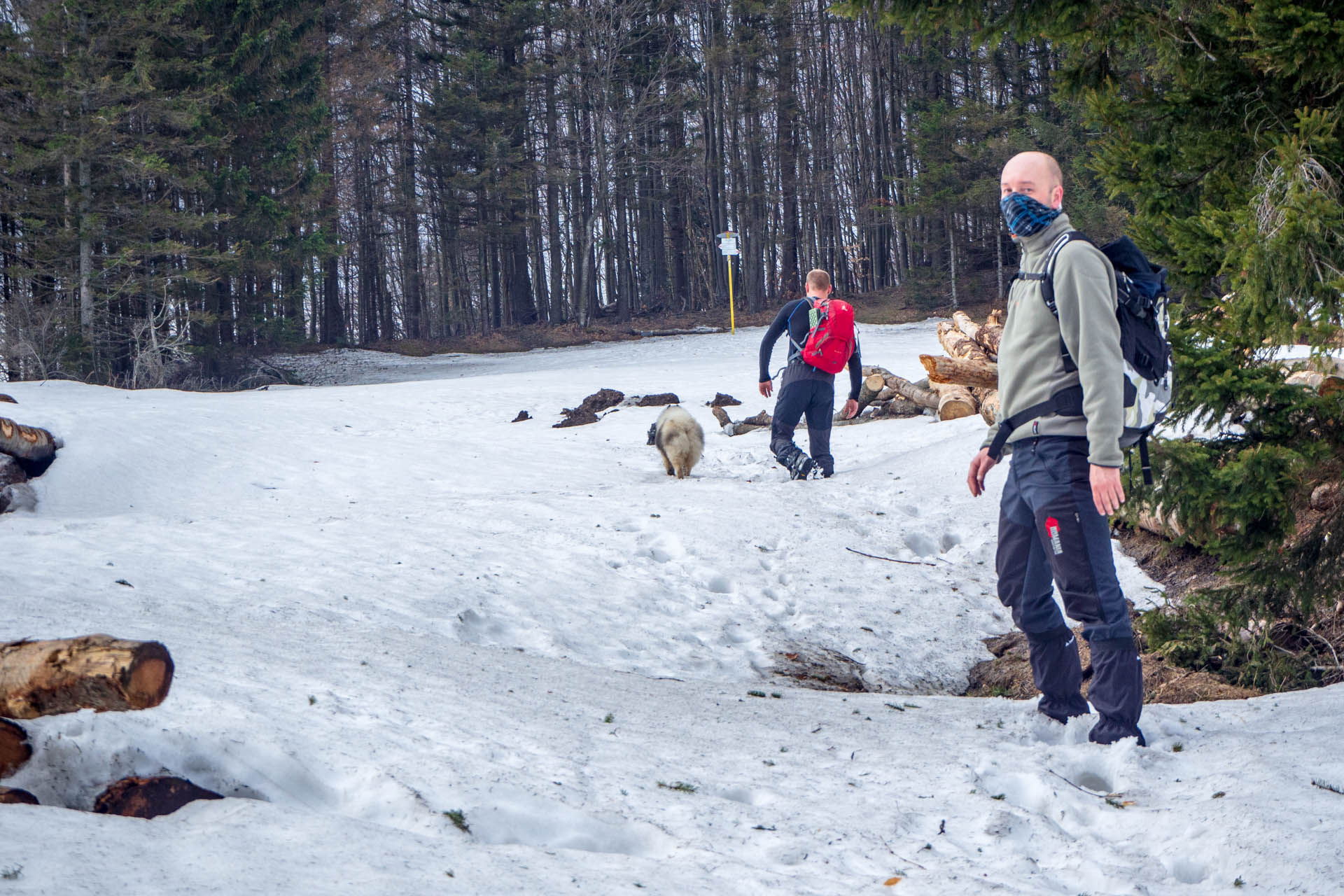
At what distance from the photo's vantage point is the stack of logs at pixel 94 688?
2.44 m

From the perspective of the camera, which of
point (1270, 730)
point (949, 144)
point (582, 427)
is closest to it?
point (1270, 730)

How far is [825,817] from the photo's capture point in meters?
3.03

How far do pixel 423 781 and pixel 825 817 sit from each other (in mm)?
1273

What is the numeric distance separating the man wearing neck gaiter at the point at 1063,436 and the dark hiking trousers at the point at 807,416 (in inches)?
Answer: 216

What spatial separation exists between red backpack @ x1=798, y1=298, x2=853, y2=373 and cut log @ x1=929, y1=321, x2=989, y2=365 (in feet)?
12.8

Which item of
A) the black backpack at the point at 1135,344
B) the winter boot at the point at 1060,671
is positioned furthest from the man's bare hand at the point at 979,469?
the winter boot at the point at 1060,671

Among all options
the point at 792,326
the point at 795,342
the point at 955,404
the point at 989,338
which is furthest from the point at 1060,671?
the point at 989,338

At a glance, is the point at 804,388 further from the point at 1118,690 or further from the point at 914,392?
the point at 1118,690

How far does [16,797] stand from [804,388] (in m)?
7.66

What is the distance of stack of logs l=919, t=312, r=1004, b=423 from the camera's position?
12.1 metres

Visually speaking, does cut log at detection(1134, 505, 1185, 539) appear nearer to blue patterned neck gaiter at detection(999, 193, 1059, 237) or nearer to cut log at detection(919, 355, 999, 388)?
blue patterned neck gaiter at detection(999, 193, 1059, 237)

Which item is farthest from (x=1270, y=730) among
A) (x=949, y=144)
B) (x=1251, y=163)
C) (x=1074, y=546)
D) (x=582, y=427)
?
(x=949, y=144)

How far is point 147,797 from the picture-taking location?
2639 mm

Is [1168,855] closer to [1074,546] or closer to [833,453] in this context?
[1074,546]
